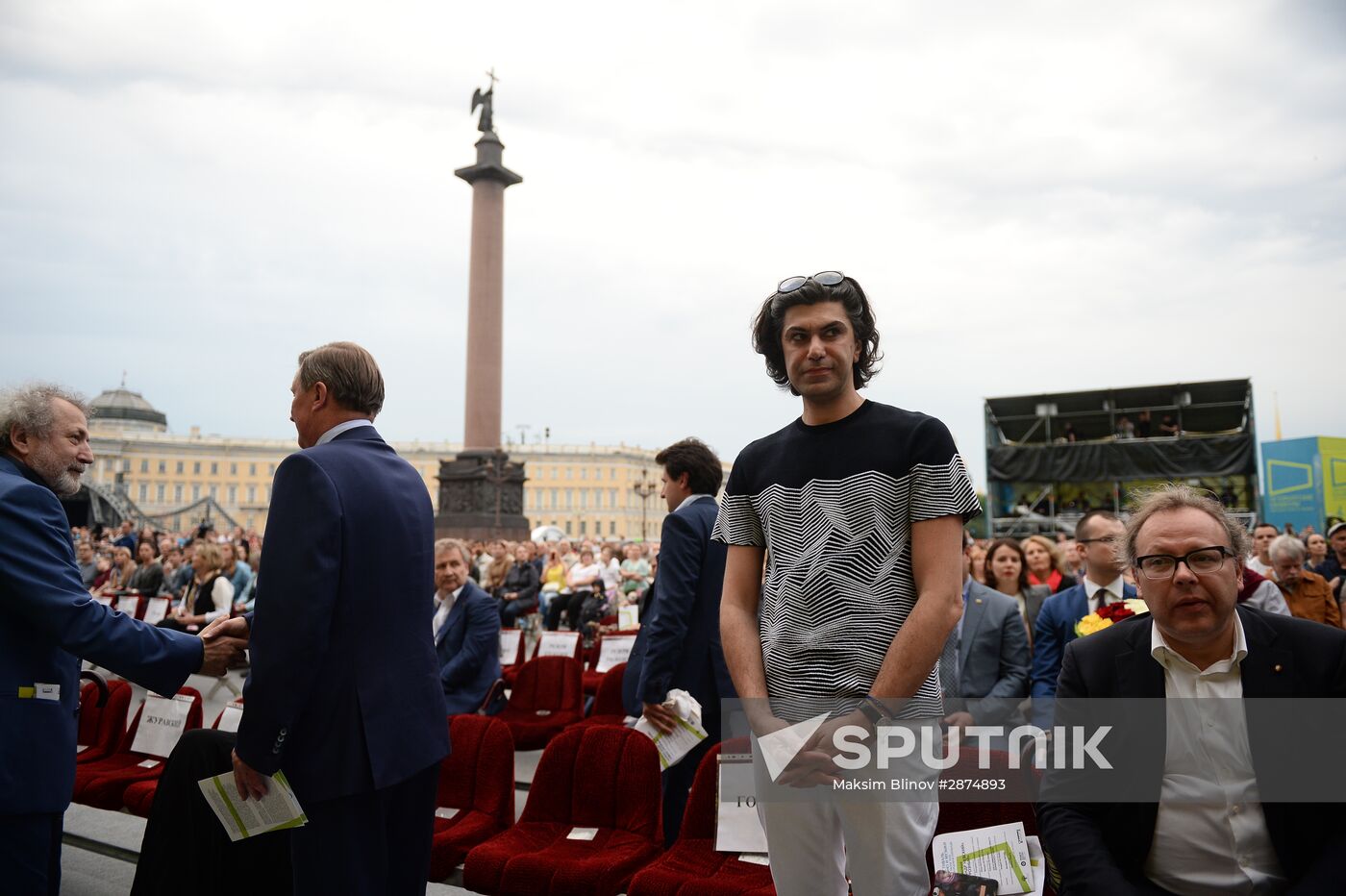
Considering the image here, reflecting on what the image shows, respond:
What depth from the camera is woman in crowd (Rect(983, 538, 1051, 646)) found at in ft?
20.6

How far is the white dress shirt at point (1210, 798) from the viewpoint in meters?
1.93

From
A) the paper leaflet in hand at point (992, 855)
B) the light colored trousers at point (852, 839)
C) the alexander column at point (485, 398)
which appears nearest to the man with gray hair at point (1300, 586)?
the paper leaflet in hand at point (992, 855)

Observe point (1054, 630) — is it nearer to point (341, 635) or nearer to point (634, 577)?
point (341, 635)

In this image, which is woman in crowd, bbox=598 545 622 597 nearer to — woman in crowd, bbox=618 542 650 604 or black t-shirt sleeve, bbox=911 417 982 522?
woman in crowd, bbox=618 542 650 604

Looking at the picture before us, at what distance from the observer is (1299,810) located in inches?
74.1

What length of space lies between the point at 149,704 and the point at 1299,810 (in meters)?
5.12

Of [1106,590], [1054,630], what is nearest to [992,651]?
[1054,630]

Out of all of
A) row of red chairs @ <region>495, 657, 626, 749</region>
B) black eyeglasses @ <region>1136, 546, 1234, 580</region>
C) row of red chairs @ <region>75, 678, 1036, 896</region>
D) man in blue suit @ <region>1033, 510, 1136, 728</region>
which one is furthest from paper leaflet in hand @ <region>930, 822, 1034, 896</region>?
row of red chairs @ <region>495, 657, 626, 749</region>

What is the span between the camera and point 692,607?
4.04 m

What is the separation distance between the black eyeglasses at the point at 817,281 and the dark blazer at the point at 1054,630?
333 cm

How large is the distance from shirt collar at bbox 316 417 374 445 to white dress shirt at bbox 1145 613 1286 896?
213 centimetres

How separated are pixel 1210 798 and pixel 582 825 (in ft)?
8.46

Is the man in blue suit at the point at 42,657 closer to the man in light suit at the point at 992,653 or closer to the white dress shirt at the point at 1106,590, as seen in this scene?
the man in light suit at the point at 992,653

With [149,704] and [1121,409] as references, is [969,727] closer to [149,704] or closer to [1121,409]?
[149,704]
